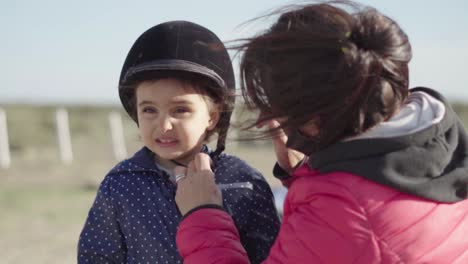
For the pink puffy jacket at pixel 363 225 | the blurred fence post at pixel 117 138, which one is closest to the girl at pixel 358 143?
the pink puffy jacket at pixel 363 225

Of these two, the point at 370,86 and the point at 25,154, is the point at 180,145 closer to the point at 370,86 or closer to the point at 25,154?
the point at 370,86

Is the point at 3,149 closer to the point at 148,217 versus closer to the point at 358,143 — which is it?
the point at 148,217

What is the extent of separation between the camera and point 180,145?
2555 millimetres

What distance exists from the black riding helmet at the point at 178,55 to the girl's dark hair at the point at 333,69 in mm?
588

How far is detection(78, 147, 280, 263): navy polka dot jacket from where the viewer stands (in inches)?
98.7

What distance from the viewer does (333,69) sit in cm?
183

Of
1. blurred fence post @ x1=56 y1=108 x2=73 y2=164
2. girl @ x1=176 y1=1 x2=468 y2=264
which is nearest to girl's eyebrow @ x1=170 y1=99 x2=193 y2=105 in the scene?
girl @ x1=176 y1=1 x2=468 y2=264

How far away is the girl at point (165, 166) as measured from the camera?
8.21 feet

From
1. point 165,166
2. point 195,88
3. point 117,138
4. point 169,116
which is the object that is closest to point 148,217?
point 165,166

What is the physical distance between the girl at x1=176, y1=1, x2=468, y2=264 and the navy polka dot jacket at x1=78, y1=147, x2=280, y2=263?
0.63 metres

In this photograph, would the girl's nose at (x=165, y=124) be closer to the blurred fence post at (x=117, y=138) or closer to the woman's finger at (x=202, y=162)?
the woman's finger at (x=202, y=162)

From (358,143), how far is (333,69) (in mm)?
182

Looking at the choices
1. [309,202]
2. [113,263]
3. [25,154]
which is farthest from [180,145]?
[25,154]

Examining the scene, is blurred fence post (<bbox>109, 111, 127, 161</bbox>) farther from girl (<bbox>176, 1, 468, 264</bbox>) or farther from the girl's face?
girl (<bbox>176, 1, 468, 264</bbox>)
